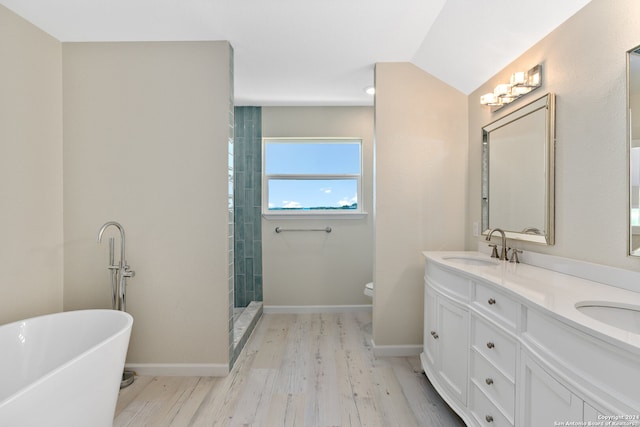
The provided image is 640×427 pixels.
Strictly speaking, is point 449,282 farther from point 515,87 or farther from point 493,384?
point 515,87

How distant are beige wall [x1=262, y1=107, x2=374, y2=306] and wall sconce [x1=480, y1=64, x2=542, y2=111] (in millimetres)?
1682

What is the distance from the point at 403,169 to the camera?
261cm

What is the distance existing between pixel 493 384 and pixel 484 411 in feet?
0.57

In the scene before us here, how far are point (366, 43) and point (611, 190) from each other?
1.75 metres

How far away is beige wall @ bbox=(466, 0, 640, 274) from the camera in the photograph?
4.43 ft

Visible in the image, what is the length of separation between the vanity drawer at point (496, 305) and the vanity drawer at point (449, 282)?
10 cm

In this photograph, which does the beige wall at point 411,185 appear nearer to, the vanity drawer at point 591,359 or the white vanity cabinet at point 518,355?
the white vanity cabinet at point 518,355

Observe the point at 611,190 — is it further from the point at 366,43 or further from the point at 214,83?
the point at 214,83

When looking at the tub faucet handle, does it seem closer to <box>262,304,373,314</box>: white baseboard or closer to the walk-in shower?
the walk-in shower

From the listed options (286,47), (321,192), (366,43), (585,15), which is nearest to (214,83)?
(286,47)

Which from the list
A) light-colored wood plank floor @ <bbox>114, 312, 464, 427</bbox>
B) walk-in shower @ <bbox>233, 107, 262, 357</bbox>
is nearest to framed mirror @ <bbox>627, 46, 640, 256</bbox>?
light-colored wood plank floor @ <bbox>114, 312, 464, 427</bbox>

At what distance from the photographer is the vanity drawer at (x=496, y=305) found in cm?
133

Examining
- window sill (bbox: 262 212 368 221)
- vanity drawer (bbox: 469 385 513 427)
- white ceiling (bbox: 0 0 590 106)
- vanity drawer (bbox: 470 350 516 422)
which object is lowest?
vanity drawer (bbox: 469 385 513 427)

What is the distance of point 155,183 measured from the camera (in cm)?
236
